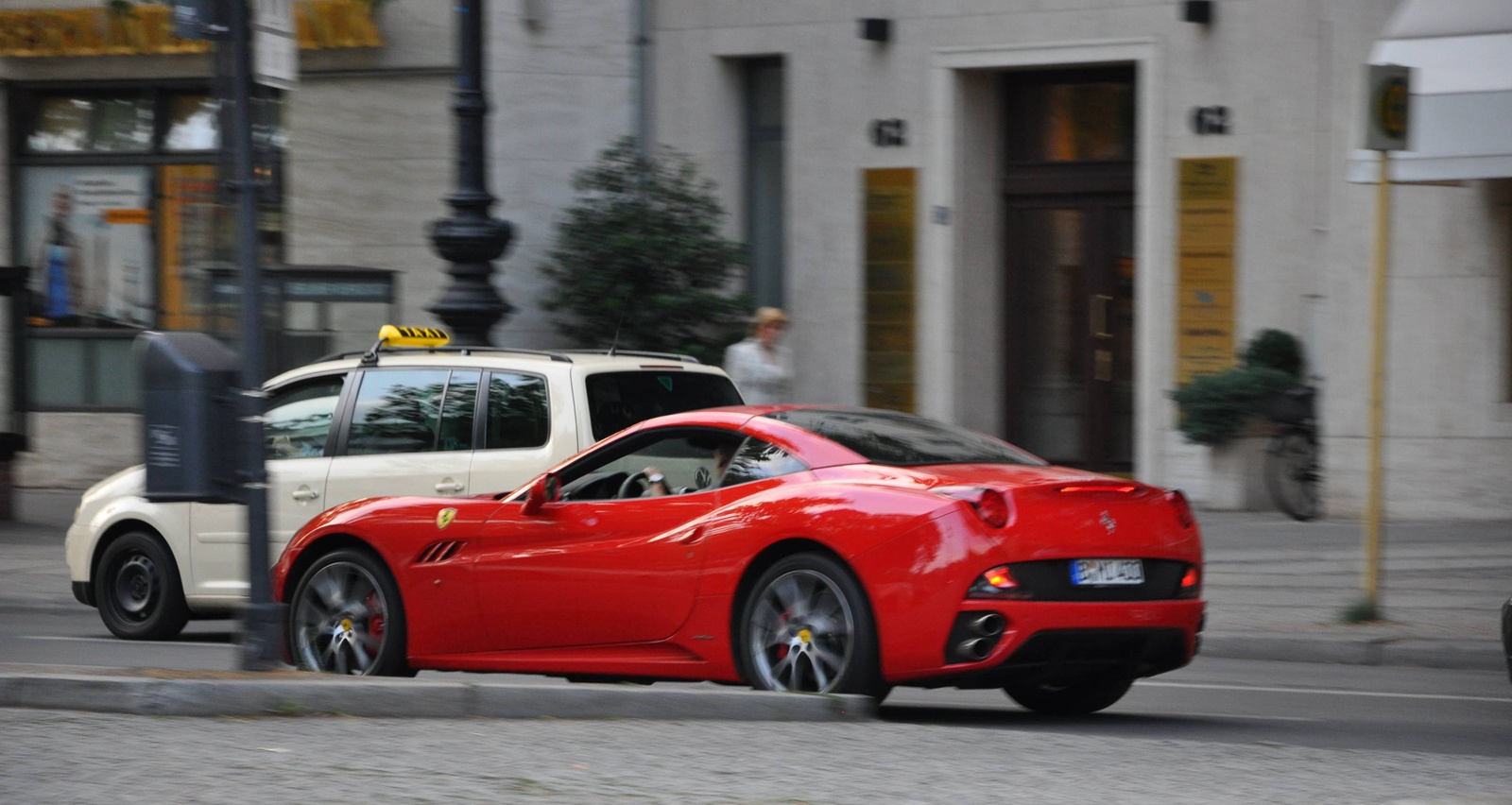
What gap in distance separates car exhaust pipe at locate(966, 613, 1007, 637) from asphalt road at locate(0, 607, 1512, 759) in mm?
364

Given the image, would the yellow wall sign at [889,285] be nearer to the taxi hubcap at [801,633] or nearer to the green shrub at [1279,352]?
the green shrub at [1279,352]

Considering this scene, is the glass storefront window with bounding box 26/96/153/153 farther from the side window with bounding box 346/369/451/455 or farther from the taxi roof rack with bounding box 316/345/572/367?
the side window with bounding box 346/369/451/455

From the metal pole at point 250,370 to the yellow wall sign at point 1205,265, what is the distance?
35.2 feet

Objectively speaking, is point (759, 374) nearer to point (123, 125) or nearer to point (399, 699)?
point (399, 699)

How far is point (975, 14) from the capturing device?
18.0 m

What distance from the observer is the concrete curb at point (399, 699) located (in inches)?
264

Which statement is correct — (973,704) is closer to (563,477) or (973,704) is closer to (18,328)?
(563,477)

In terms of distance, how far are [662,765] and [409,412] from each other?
17.0ft

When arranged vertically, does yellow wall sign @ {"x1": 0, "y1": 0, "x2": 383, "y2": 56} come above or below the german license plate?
above

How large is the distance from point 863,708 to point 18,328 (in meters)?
13.1

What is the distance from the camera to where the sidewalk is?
10.3 metres

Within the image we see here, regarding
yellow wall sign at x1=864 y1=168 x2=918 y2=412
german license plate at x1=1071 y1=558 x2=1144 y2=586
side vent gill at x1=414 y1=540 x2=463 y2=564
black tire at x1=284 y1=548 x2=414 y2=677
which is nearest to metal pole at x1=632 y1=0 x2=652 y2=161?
yellow wall sign at x1=864 y1=168 x2=918 y2=412

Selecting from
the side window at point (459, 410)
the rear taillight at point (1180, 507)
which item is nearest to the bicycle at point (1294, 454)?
the side window at point (459, 410)

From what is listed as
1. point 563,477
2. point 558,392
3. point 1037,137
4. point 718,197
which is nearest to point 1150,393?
point 1037,137
